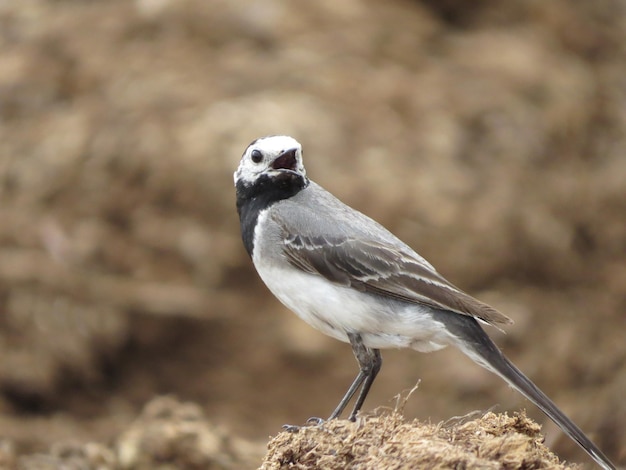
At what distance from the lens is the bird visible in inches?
231

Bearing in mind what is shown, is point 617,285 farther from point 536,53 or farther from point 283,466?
point 283,466

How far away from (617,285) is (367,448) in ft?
28.9

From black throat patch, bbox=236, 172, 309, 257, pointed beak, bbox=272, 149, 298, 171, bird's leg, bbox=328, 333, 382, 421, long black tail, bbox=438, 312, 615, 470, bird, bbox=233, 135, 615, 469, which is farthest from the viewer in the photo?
black throat patch, bbox=236, 172, 309, 257

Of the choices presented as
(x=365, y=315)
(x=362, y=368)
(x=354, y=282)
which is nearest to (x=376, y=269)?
(x=354, y=282)

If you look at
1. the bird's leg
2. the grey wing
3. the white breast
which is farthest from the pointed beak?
the bird's leg

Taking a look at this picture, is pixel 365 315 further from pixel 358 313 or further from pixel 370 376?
pixel 370 376

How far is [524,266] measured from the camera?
12.8 metres

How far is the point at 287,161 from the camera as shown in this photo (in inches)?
253

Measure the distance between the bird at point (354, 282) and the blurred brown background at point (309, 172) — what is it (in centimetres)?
386

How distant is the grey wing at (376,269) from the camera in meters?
5.88

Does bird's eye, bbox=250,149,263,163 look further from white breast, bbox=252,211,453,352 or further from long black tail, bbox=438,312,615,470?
long black tail, bbox=438,312,615,470

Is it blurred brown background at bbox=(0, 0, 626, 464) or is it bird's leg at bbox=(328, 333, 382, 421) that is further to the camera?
blurred brown background at bbox=(0, 0, 626, 464)

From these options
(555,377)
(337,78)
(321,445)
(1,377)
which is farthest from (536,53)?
(321,445)

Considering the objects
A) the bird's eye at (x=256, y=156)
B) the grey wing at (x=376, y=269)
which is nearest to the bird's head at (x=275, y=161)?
the bird's eye at (x=256, y=156)
